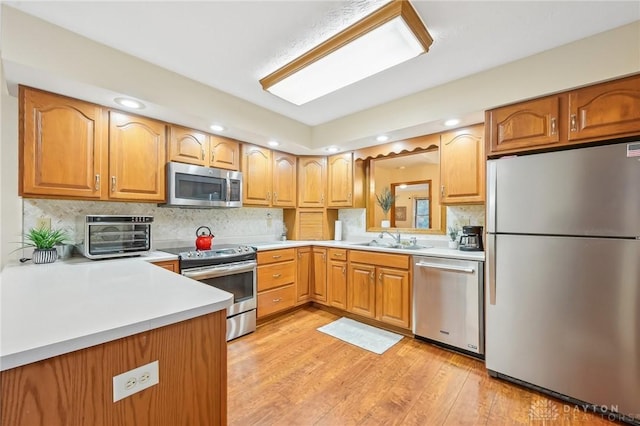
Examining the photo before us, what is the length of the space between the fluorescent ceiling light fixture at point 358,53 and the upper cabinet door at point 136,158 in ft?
3.65

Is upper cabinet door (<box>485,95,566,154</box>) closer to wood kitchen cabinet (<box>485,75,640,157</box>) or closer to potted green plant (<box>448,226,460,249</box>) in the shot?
wood kitchen cabinet (<box>485,75,640,157</box>)

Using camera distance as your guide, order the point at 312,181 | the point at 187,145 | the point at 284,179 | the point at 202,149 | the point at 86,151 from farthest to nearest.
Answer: the point at 312,181 < the point at 284,179 < the point at 202,149 < the point at 187,145 < the point at 86,151

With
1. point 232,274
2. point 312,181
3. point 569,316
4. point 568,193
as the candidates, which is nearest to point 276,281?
point 232,274

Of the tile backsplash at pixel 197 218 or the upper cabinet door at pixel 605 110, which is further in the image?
the tile backsplash at pixel 197 218

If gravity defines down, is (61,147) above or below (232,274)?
above

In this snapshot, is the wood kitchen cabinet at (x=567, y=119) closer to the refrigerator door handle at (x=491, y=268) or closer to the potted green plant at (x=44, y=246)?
the refrigerator door handle at (x=491, y=268)

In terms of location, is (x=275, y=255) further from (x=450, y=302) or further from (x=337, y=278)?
(x=450, y=302)

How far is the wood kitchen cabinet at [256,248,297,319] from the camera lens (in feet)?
9.82

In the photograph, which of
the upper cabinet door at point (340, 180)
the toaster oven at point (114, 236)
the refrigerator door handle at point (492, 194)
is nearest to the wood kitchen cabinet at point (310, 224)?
the upper cabinet door at point (340, 180)

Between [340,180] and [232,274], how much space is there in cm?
186

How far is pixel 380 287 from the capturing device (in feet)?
9.46

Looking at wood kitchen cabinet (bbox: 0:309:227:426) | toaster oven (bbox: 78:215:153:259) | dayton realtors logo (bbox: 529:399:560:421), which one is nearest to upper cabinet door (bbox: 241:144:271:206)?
toaster oven (bbox: 78:215:153:259)

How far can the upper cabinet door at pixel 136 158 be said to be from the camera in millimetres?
2195

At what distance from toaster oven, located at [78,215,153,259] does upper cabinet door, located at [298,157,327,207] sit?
1.98 m
